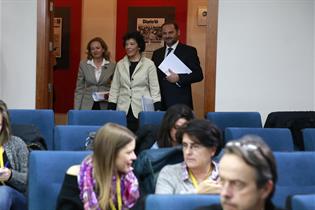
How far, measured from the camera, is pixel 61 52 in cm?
920

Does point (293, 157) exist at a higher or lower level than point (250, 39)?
lower

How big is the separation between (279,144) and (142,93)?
72.0 inches

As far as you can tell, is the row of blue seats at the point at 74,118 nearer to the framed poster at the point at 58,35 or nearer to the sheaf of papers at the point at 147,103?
the sheaf of papers at the point at 147,103

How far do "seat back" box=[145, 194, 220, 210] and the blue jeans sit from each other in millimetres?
1175

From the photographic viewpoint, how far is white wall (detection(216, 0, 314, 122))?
18.8 ft

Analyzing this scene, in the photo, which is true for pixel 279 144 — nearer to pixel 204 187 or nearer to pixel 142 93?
pixel 204 187

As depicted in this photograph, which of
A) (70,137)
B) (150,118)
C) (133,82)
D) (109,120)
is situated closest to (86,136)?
(70,137)

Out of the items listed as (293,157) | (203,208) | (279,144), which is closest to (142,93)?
(279,144)

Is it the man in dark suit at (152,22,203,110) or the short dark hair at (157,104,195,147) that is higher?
the man in dark suit at (152,22,203,110)

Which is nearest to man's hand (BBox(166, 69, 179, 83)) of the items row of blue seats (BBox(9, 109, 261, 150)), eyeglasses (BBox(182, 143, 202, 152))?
row of blue seats (BBox(9, 109, 261, 150))

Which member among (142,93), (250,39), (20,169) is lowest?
(20,169)

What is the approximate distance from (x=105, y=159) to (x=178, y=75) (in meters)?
3.00

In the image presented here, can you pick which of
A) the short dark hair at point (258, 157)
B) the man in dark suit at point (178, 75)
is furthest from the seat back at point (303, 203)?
the man in dark suit at point (178, 75)

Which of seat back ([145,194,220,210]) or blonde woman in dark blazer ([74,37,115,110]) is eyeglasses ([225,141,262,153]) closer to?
seat back ([145,194,220,210])
